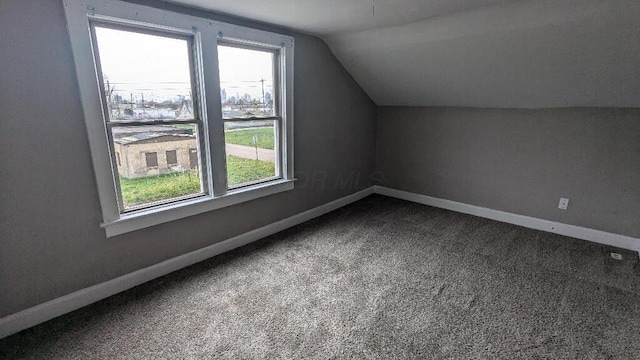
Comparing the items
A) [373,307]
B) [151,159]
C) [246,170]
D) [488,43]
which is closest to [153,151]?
[151,159]

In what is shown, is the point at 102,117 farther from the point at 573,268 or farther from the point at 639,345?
the point at 573,268

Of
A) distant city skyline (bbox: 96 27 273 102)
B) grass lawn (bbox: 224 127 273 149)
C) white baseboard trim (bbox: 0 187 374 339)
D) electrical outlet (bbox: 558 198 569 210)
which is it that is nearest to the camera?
white baseboard trim (bbox: 0 187 374 339)

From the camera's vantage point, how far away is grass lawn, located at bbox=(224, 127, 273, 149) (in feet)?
8.68

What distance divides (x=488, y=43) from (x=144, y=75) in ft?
8.75

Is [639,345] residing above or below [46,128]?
below

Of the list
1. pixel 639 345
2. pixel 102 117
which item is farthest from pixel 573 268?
pixel 102 117

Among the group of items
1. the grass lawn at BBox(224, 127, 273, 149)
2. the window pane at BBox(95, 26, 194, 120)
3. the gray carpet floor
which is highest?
the window pane at BBox(95, 26, 194, 120)

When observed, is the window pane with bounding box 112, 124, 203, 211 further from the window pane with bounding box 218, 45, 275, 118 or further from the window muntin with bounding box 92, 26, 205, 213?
the window pane with bounding box 218, 45, 275, 118

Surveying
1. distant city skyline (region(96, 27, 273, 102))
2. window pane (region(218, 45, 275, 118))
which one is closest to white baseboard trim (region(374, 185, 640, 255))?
window pane (region(218, 45, 275, 118))

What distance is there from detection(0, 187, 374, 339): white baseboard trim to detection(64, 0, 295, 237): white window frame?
0.36 meters

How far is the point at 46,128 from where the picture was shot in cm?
173

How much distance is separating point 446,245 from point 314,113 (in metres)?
1.92

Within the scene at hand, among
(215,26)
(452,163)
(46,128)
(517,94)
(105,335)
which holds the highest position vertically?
(215,26)

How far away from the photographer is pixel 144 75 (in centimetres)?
211
